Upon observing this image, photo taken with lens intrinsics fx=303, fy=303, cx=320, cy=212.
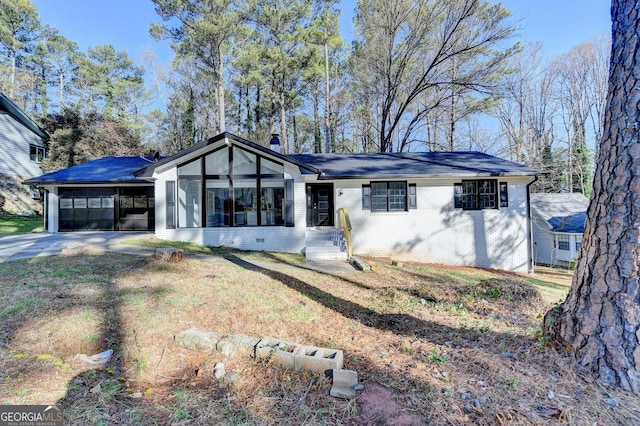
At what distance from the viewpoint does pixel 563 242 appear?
52.9 feet

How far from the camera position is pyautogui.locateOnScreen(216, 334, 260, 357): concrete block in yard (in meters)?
3.16

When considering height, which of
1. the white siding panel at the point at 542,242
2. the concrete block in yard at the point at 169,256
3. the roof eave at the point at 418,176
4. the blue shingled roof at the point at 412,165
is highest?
the blue shingled roof at the point at 412,165

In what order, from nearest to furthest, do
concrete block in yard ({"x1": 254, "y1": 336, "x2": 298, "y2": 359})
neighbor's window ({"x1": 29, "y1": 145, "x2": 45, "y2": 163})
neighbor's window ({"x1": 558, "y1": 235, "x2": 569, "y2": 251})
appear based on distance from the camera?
concrete block in yard ({"x1": 254, "y1": 336, "x2": 298, "y2": 359}) → neighbor's window ({"x1": 558, "y1": 235, "x2": 569, "y2": 251}) → neighbor's window ({"x1": 29, "y1": 145, "x2": 45, "y2": 163})

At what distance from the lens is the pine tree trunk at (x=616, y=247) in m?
2.43

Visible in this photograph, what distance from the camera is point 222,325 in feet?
13.0

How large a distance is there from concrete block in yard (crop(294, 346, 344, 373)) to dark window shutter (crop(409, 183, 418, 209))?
965 centimetres

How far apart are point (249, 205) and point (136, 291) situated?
6.78 metres

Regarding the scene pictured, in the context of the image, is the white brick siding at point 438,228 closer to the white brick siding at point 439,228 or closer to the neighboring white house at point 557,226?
the white brick siding at point 439,228

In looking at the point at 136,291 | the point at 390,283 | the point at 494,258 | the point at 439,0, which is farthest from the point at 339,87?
the point at 136,291

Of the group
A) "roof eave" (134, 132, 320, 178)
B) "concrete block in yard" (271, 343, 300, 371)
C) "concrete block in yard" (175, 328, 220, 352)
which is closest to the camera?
"concrete block in yard" (271, 343, 300, 371)

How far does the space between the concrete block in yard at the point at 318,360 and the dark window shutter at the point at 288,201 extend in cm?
848

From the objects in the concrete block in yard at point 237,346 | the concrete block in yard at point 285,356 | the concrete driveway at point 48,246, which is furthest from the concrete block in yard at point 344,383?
the concrete driveway at point 48,246

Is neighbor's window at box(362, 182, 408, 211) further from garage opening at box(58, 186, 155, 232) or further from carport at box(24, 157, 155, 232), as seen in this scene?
garage opening at box(58, 186, 155, 232)

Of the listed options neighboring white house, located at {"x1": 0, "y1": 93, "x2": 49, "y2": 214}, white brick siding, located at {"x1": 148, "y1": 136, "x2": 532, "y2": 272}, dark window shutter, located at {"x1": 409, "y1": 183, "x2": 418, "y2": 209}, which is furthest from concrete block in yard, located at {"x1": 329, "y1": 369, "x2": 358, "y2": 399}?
neighboring white house, located at {"x1": 0, "y1": 93, "x2": 49, "y2": 214}
